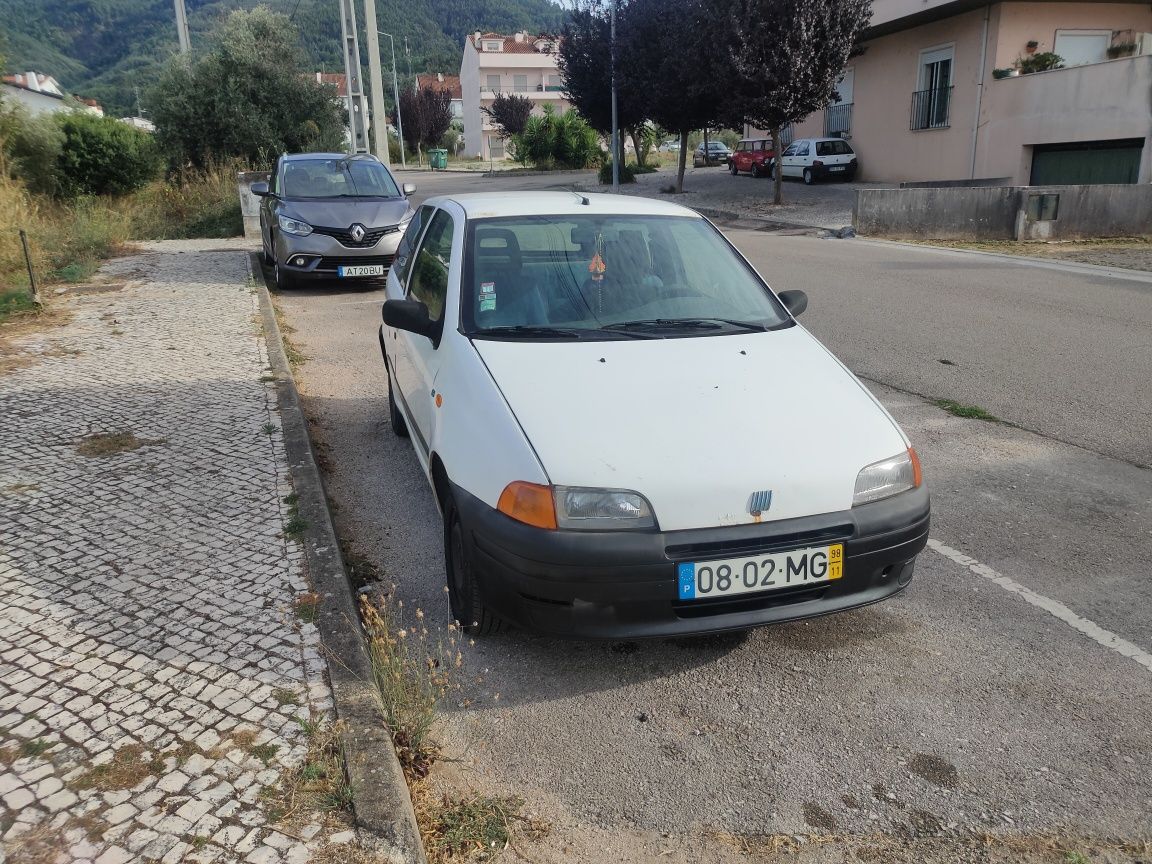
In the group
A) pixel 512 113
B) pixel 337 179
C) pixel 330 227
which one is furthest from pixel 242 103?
pixel 512 113

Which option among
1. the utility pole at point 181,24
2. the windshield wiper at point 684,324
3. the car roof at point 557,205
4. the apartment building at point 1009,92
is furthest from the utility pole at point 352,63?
the windshield wiper at point 684,324

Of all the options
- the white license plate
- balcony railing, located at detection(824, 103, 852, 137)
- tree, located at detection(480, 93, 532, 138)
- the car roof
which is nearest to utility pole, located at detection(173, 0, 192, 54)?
the white license plate

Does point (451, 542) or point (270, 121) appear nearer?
point (451, 542)

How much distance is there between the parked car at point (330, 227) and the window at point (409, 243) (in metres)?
5.83

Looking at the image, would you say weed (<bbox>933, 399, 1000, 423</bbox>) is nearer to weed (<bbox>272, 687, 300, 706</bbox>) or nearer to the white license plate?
weed (<bbox>272, 687, 300, 706</bbox>)

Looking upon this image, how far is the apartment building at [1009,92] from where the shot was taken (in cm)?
2112

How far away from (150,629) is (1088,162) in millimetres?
24652

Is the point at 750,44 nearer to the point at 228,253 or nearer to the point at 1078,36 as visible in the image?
the point at 1078,36

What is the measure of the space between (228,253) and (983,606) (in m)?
14.7

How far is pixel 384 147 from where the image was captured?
30.3 m

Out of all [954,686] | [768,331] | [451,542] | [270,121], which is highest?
[270,121]

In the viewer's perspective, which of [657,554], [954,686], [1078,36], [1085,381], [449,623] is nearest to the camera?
[657,554]

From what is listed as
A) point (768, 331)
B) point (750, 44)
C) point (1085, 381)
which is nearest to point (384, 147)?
point (750, 44)

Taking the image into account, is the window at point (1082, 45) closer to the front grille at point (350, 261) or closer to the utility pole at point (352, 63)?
the utility pole at point (352, 63)
